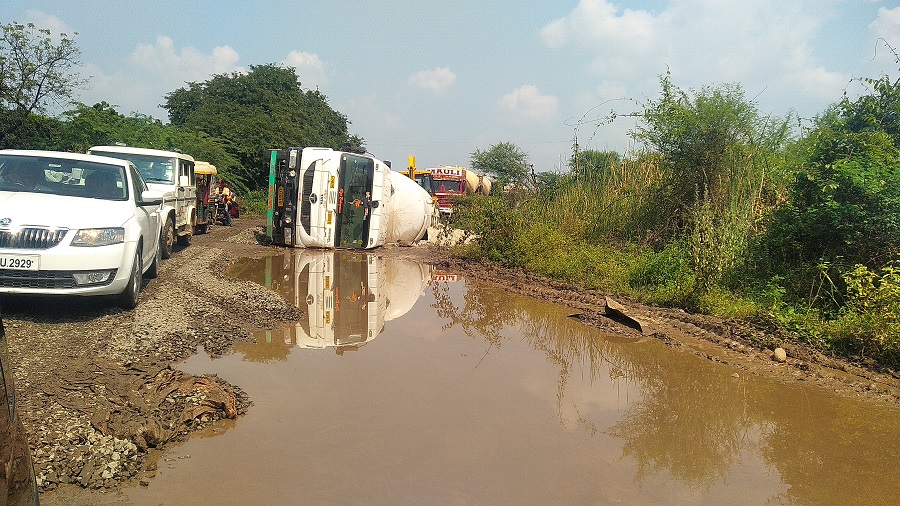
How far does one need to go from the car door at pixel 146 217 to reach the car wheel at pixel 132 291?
480 mm

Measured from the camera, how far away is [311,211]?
47.7 ft

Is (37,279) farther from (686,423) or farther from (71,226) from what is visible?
(686,423)

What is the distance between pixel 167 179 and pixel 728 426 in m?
11.3

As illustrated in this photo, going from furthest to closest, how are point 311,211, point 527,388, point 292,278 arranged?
point 311,211 → point 292,278 → point 527,388

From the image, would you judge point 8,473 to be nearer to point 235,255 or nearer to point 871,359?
point 871,359

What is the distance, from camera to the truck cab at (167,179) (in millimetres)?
11922

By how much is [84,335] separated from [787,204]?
9.06 meters

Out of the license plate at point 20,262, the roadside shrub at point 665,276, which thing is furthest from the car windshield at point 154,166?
the roadside shrub at point 665,276

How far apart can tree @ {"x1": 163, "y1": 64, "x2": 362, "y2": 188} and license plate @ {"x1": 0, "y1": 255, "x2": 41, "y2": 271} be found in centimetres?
2186

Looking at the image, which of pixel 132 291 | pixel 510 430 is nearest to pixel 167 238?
pixel 132 291

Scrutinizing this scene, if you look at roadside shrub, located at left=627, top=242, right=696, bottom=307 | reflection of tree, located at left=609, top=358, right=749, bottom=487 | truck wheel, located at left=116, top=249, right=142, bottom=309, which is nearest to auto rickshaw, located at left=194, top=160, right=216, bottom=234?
truck wheel, located at left=116, top=249, right=142, bottom=309

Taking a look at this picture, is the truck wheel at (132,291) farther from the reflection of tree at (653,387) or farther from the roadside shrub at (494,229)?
the roadside shrub at (494,229)

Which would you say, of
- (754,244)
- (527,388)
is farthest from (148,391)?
(754,244)

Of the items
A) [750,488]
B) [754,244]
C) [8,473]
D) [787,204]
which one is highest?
[787,204]
